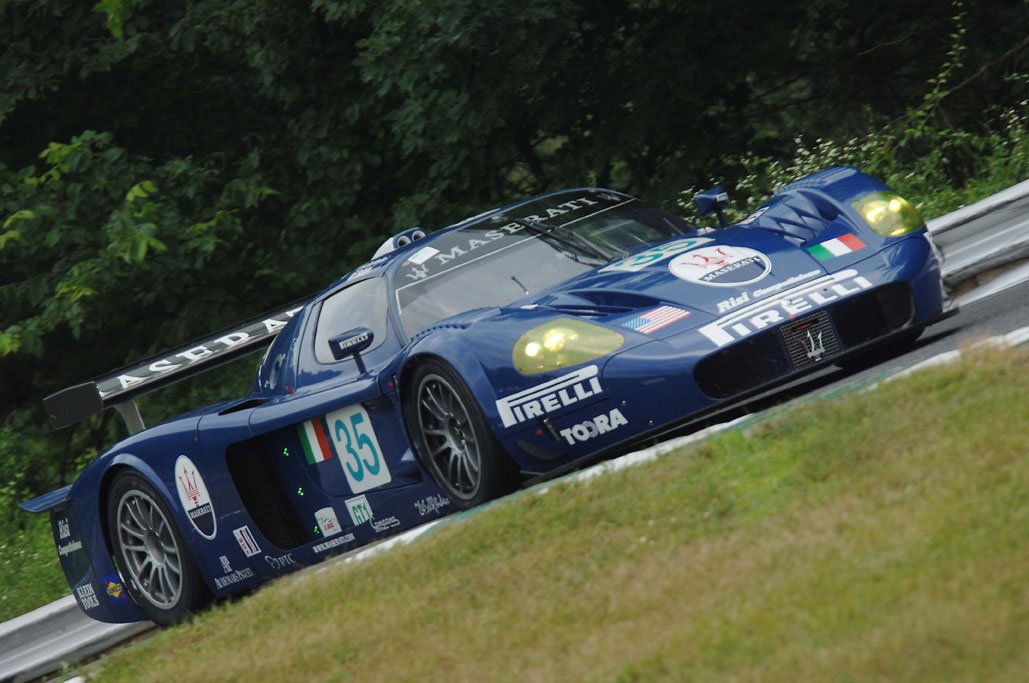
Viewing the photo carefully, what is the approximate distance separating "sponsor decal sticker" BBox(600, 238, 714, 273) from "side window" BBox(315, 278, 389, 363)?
1055 millimetres

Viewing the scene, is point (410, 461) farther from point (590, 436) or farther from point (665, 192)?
point (665, 192)

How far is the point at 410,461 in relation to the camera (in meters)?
6.11

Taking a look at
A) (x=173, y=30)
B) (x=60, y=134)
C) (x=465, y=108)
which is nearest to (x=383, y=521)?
(x=465, y=108)

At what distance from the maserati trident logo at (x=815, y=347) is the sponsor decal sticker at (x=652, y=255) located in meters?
0.84

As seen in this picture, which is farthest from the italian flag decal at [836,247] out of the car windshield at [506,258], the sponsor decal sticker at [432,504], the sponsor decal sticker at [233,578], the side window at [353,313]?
the sponsor decal sticker at [233,578]

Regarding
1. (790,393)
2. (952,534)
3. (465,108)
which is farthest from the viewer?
(465,108)

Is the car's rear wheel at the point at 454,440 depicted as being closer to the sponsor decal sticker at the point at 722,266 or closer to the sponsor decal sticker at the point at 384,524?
the sponsor decal sticker at the point at 384,524

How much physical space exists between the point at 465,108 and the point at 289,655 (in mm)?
7770

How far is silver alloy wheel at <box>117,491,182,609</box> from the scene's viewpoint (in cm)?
705

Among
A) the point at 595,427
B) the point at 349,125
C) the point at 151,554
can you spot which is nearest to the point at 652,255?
the point at 595,427

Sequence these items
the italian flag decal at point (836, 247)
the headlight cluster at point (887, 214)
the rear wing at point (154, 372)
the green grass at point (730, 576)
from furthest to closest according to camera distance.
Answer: the rear wing at point (154, 372), the headlight cluster at point (887, 214), the italian flag decal at point (836, 247), the green grass at point (730, 576)

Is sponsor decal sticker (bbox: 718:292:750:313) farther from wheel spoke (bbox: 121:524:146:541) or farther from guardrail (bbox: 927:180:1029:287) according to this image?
wheel spoke (bbox: 121:524:146:541)

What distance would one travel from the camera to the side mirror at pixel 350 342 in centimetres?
624

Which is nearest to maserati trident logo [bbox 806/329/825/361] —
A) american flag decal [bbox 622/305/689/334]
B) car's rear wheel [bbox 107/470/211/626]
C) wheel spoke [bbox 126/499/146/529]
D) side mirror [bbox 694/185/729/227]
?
american flag decal [bbox 622/305/689/334]
